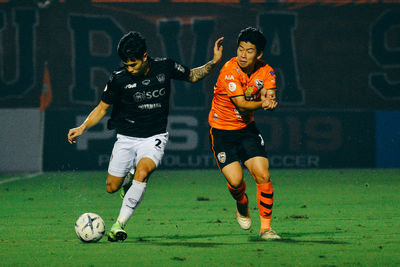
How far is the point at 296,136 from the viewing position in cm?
1792

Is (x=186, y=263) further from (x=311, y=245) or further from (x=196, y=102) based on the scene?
(x=196, y=102)

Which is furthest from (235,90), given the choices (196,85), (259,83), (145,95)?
(196,85)

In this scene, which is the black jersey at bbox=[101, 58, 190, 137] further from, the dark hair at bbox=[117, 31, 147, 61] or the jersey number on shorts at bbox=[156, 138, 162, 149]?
the dark hair at bbox=[117, 31, 147, 61]

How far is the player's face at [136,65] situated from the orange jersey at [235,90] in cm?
81

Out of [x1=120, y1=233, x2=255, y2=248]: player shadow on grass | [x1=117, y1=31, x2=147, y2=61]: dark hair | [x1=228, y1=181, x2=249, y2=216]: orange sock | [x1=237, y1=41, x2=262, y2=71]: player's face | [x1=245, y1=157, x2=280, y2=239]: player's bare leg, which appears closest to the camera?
[x1=120, y1=233, x2=255, y2=248]: player shadow on grass

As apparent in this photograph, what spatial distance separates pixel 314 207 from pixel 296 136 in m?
7.18

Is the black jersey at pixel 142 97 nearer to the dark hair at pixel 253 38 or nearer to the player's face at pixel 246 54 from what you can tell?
the player's face at pixel 246 54

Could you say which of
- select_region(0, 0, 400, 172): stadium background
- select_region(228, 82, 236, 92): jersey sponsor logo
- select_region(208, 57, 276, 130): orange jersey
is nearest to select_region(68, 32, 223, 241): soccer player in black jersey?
select_region(208, 57, 276, 130): orange jersey

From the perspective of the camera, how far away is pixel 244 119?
328 inches

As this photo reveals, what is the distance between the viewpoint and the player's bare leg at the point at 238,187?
8.12m

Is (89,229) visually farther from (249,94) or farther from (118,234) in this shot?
(249,94)

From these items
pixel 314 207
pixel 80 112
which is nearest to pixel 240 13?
pixel 80 112

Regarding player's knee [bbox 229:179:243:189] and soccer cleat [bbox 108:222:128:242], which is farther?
player's knee [bbox 229:179:243:189]

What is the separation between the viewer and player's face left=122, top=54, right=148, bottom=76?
7.66 meters
